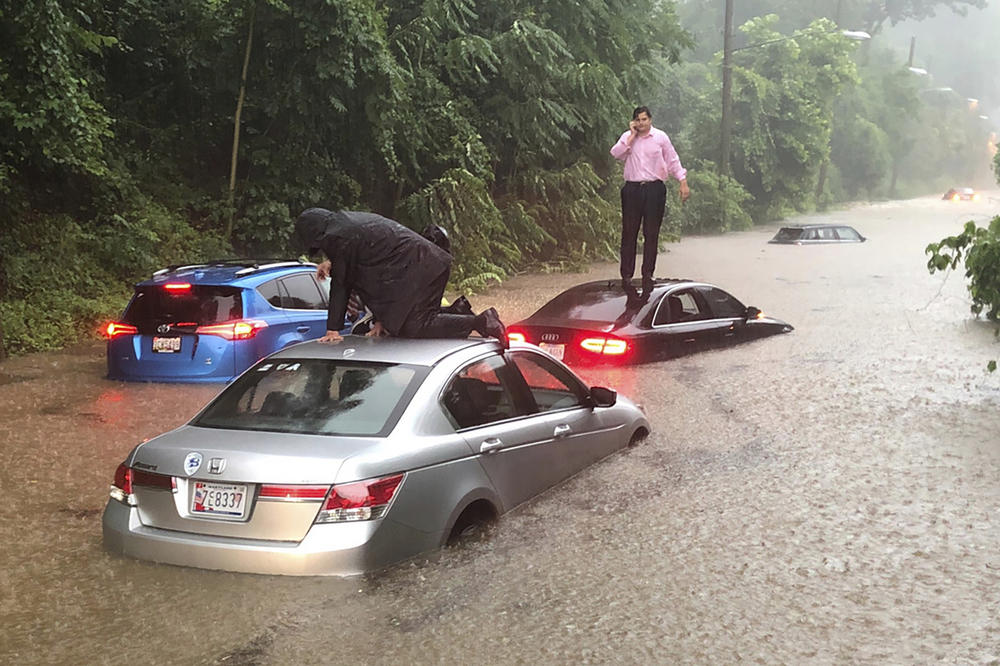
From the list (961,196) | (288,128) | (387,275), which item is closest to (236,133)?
(288,128)

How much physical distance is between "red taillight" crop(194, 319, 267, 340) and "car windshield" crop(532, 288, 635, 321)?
10.4 feet

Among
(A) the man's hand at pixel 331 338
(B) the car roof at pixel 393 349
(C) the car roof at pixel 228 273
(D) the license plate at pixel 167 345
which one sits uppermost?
(B) the car roof at pixel 393 349

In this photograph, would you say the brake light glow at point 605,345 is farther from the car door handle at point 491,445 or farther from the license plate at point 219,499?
the license plate at point 219,499

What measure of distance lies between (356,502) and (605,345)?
6.25 metres

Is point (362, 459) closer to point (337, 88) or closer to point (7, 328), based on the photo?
point (7, 328)

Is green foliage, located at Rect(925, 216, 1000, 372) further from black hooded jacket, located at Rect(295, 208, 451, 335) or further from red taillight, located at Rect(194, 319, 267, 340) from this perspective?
red taillight, located at Rect(194, 319, 267, 340)

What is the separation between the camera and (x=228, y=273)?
1043cm

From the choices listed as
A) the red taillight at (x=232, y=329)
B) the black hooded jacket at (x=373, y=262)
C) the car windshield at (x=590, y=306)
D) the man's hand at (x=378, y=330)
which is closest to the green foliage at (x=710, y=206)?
the car windshield at (x=590, y=306)

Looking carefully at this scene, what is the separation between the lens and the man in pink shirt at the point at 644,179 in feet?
39.5

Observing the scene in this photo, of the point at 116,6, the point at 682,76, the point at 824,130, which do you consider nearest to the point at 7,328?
the point at 116,6

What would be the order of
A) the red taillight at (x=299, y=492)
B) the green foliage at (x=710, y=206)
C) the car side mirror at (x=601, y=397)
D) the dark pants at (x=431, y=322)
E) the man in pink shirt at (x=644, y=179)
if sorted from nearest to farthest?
1. the red taillight at (x=299, y=492)
2. the dark pants at (x=431, y=322)
3. the car side mirror at (x=601, y=397)
4. the man in pink shirt at (x=644, y=179)
5. the green foliage at (x=710, y=206)

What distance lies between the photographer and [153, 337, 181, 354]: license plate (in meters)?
10.0

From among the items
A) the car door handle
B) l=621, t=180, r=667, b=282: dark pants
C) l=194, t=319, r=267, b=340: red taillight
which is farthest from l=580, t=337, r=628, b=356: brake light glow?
the car door handle

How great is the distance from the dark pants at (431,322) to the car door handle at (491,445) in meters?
1.16
